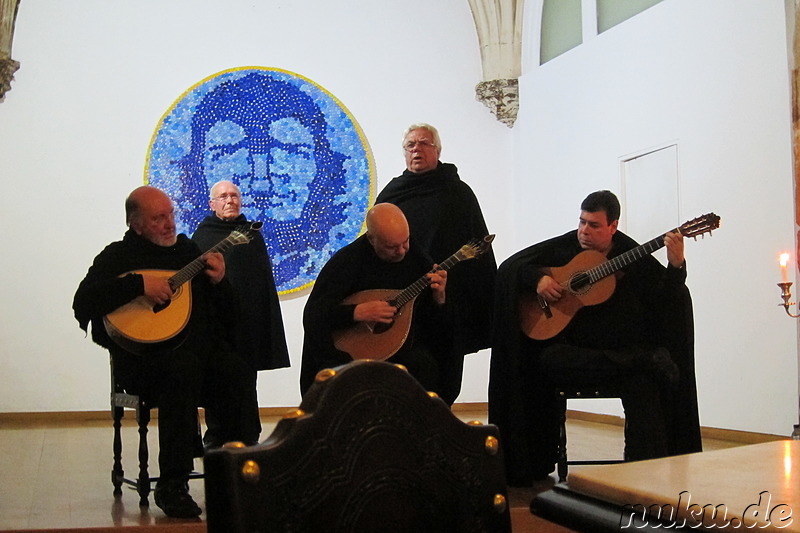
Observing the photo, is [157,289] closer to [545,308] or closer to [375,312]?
[375,312]

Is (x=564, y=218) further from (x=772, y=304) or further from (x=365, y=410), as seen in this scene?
(x=365, y=410)

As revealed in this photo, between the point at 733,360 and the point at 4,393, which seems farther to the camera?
the point at 4,393

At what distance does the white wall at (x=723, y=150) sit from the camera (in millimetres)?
5754

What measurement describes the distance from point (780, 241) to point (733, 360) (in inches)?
33.5

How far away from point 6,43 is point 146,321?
4815 mm

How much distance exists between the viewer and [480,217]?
17.2 ft

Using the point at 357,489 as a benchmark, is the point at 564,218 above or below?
above

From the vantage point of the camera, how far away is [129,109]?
8.00 metres

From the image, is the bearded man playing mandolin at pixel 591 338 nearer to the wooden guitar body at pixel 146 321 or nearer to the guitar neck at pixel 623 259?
the guitar neck at pixel 623 259

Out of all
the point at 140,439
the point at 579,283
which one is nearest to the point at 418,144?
the point at 579,283

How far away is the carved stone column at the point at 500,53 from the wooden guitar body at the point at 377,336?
4.66 meters

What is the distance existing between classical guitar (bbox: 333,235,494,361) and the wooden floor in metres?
0.83

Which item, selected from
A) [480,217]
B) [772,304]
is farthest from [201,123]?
[772,304]

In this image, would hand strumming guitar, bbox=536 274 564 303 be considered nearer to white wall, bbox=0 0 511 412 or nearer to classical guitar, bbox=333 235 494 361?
classical guitar, bbox=333 235 494 361
